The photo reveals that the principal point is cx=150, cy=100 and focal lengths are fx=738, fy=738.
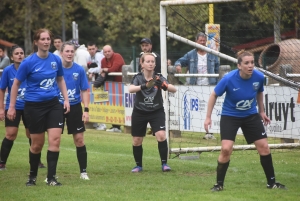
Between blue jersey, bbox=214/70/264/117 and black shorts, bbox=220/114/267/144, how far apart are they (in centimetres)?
7

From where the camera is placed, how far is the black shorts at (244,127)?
9.52 m

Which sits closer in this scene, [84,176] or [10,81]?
[84,176]

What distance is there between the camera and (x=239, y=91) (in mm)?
9453

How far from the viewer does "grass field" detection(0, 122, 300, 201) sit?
30.3ft

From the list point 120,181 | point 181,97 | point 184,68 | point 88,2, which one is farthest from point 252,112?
point 88,2

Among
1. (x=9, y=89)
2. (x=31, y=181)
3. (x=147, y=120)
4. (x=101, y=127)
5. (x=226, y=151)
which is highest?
(x=9, y=89)

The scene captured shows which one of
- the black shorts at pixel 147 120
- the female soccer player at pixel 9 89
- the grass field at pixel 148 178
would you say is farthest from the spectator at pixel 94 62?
the black shorts at pixel 147 120

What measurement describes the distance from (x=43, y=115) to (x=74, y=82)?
1115 mm

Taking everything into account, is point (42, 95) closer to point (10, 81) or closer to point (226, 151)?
point (10, 81)

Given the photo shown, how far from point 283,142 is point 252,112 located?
16.7ft

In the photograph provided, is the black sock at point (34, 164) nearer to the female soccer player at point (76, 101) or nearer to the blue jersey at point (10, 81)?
the female soccer player at point (76, 101)

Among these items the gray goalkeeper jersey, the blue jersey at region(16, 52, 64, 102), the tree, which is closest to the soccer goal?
the gray goalkeeper jersey

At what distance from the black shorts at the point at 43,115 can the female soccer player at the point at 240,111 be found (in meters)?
2.13

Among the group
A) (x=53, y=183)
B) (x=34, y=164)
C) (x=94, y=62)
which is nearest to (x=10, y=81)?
(x=34, y=164)
